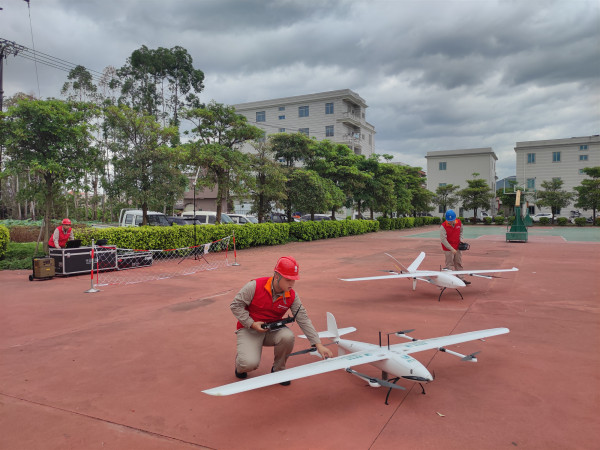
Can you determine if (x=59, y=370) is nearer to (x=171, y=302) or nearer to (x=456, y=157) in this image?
(x=171, y=302)

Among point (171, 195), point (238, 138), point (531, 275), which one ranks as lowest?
point (531, 275)

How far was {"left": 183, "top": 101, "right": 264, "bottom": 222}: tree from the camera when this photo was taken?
55.4 feet

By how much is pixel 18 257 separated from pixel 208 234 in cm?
661

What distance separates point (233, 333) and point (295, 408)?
7.77 ft

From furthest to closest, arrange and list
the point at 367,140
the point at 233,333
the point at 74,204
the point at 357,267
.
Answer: the point at 367,140, the point at 74,204, the point at 357,267, the point at 233,333

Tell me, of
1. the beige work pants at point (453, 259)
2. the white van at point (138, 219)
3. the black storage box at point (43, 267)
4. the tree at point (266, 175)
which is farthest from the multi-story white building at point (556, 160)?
the black storage box at point (43, 267)

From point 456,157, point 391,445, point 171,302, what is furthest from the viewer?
point 456,157

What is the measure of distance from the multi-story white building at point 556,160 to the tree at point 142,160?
156ft

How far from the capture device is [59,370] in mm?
4418

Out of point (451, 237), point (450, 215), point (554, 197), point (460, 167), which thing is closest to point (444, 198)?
point (460, 167)

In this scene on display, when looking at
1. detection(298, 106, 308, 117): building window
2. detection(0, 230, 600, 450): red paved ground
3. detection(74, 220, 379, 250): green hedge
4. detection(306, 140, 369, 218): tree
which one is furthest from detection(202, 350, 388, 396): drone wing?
detection(298, 106, 308, 117): building window

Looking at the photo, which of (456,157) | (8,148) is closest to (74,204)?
(8,148)

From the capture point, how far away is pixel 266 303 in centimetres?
388

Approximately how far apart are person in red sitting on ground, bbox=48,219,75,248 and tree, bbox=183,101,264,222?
6685 millimetres
